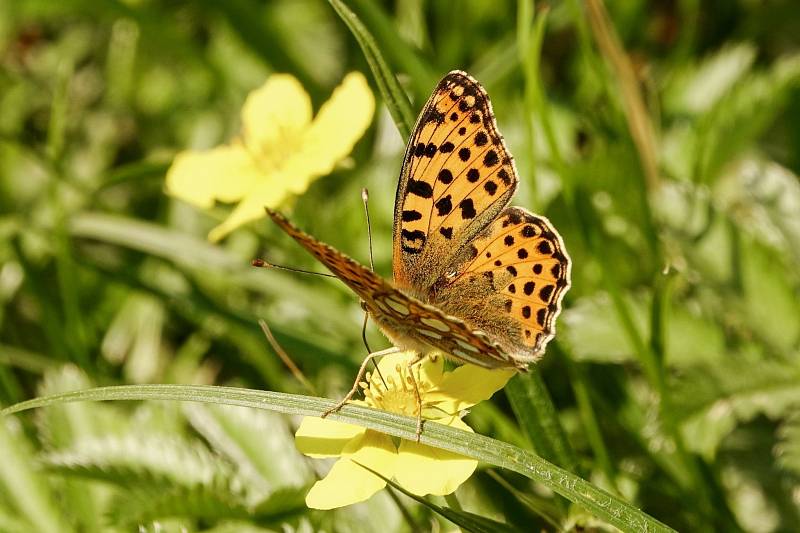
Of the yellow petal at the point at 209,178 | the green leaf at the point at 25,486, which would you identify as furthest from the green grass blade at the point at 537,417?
A: the yellow petal at the point at 209,178

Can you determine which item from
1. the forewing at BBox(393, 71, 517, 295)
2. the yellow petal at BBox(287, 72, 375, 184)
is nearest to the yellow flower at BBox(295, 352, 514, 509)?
the forewing at BBox(393, 71, 517, 295)

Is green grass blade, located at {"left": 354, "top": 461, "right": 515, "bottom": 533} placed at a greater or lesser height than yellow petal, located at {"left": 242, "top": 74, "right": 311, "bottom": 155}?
lesser

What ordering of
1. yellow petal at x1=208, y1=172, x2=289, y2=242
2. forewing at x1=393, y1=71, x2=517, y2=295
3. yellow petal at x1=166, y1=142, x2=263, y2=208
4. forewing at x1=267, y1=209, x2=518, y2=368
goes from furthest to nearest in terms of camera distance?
yellow petal at x1=166, y1=142, x2=263, y2=208 < yellow petal at x1=208, y1=172, x2=289, y2=242 < forewing at x1=393, y1=71, x2=517, y2=295 < forewing at x1=267, y1=209, x2=518, y2=368

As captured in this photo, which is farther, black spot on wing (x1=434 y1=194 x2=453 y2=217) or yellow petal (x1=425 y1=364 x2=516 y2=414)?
black spot on wing (x1=434 y1=194 x2=453 y2=217)

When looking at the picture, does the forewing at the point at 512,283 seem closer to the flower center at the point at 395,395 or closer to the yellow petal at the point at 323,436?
the flower center at the point at 395,395

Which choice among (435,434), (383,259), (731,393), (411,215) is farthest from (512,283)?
(383,259)

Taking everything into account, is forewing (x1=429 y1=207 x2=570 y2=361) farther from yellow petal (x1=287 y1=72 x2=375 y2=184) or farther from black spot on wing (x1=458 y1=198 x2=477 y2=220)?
yellow petal (x1=287 y1=72 x2=375 y2=184)
